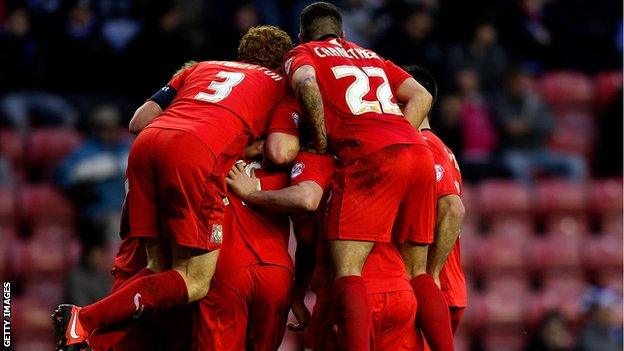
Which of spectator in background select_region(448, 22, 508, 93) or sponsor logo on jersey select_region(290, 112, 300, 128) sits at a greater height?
sponsor logo on jersey select_region(290, 112, 300, 128)

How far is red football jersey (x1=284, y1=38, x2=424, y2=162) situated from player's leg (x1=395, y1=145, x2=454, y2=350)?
0.57ft

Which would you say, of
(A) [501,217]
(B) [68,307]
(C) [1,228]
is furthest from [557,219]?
(B) [68,307]

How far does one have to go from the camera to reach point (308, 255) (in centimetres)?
709

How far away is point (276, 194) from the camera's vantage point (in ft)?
22.0

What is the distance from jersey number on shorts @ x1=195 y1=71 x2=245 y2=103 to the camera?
6918 mm

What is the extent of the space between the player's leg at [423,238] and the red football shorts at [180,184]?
0.99m

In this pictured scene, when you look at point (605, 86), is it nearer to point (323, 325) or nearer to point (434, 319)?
point (434, 319)

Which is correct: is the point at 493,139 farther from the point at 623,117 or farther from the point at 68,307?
the point at 68,307

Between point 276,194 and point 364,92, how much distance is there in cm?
72

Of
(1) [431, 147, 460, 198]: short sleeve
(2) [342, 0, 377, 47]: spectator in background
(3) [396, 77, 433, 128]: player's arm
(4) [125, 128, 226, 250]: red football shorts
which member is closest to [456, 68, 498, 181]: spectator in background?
(2) [342, 0, 377, 47]: spectator in background

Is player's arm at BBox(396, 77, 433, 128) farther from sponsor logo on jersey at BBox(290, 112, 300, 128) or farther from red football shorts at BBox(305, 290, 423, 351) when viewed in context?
red football shorts at BBox(305, 290, 423, 351)

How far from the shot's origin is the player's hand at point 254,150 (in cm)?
698

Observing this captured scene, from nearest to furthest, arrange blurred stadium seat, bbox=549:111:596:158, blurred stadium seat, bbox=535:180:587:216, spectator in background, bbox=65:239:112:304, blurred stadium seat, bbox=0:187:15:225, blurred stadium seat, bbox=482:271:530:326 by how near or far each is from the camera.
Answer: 1. spectator in background, bbox=65:239:112:304
2. blurred stadium seat, bbox=0:187:15:225
3. blurred stadium seat, bbox=482:271:530:326
4. blurred stadium seat, bbox=535:180:587:216
5. blurred stadium seat, bbox=549:111:596:158

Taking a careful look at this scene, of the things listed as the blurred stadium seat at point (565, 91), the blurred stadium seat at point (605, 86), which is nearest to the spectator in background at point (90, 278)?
the blurred stadium seat at point (565, 91)
